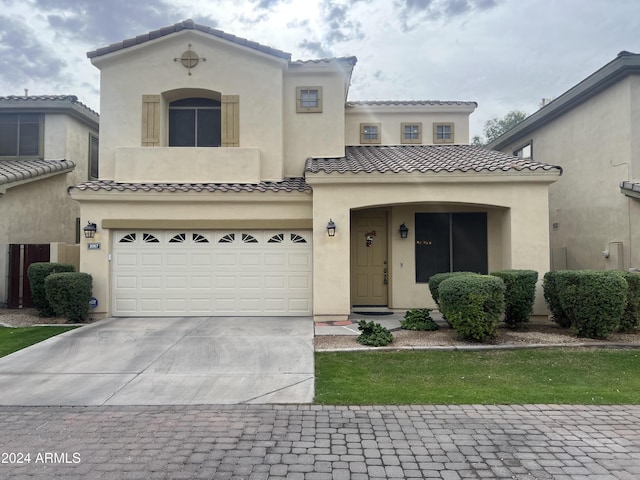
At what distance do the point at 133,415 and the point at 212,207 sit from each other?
6.65 meters

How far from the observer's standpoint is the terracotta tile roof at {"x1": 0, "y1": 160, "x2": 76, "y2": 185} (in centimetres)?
1220

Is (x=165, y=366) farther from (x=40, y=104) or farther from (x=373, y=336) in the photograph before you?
(x=40, y=104)

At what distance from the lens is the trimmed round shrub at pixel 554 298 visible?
857 centimetres

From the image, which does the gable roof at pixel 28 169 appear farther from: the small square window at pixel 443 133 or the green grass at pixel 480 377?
the small square window at pixel 443 133

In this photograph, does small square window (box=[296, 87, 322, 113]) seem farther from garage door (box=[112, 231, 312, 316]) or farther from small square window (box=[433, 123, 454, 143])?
small square window (box=[433, 123, 454, 143])

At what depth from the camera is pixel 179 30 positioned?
12.1 meters

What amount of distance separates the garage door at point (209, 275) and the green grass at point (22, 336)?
1.69m

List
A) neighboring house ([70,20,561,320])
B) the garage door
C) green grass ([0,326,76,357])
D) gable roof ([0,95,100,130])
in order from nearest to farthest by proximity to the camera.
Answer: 1. green grass ([0,326,76,357])
2. neighboring house ([70,20,561,320])
3. the garage door
4. gable roof ([0,95,100,130])

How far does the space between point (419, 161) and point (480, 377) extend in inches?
264

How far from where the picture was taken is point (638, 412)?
15.4 feet

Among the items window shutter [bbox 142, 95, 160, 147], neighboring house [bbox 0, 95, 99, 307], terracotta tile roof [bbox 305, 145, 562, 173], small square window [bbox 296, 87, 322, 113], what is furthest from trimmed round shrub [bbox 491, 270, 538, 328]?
neighboring house [bbox 0, 95, 99, 307]

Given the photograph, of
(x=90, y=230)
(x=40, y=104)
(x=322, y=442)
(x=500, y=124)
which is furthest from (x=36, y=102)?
(x=500, y=124)

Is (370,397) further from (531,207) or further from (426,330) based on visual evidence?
(531,207)

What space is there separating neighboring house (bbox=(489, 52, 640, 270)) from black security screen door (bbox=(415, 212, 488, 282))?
11.2ft
